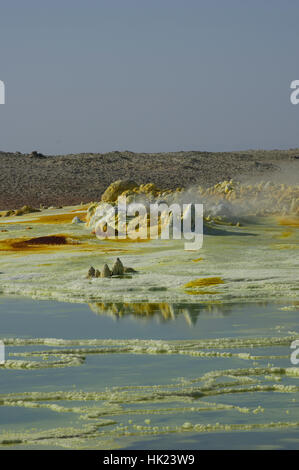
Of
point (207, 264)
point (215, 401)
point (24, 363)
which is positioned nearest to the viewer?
point (215, 401)

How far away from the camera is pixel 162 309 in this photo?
16.6 metres

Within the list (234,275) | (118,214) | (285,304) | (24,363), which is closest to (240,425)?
(24,363)

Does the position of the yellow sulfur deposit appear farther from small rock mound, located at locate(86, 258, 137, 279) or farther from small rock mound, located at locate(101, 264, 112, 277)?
small rock mound, located at locate(101, 264, 112, 277)

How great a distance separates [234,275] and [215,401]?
1093 cm

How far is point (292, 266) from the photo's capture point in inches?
848

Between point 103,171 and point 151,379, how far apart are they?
77.4 m

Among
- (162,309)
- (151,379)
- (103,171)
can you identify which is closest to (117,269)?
(162,309)

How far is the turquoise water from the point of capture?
27.1 ft

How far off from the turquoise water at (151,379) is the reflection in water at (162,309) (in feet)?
0.13

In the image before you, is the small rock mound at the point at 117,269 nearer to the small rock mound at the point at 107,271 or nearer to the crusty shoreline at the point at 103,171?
the small rock mound at the point at 107,271

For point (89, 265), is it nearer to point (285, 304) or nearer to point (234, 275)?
point (234, 275)

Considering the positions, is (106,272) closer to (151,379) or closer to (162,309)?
(162,309)

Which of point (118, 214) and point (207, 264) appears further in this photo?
point (118, 214)

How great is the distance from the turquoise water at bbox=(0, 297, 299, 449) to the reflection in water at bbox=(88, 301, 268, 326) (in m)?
0.04
